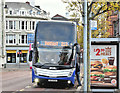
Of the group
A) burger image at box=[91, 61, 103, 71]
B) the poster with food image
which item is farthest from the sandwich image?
burger image at box=[91, 61, 103, 71]

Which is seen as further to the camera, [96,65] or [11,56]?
[11,56]

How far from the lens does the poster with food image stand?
1175 cm

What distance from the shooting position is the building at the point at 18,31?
60750 mm

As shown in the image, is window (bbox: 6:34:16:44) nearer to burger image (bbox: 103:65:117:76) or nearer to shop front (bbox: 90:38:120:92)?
shop front (bbox: 90:38:120:92)

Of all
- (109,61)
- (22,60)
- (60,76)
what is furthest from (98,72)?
(22,60)

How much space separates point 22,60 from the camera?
198 feet

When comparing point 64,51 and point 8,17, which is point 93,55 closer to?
point 64,51

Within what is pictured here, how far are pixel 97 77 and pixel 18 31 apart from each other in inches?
2005

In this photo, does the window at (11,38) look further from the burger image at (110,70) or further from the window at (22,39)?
the burger image at (110,70)

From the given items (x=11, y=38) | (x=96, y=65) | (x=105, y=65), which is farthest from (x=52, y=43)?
(x=11, y=38)

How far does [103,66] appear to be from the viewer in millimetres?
11875

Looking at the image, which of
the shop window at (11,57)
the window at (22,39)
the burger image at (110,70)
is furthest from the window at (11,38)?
the burger image at (110,70)

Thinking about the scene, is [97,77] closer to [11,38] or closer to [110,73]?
[110,73]

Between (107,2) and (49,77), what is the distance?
5.99m
